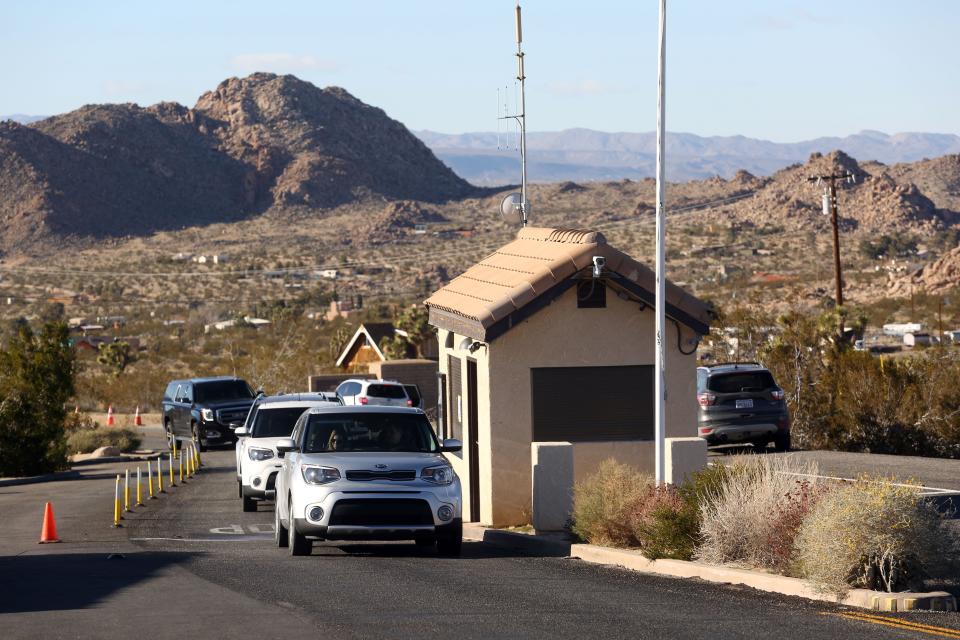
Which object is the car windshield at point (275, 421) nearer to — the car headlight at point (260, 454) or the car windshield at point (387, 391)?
the car headlight at point (260, 454)

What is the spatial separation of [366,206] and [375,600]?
140 m

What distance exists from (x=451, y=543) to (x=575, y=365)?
397cm

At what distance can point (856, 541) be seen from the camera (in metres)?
11.6

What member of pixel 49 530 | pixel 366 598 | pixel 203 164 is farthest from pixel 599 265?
pixel 203 164

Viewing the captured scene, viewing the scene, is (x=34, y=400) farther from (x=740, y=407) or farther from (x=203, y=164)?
(x=203, y=164)

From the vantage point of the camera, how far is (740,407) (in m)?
27.7

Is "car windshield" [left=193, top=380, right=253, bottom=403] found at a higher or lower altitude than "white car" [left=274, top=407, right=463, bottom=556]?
higher

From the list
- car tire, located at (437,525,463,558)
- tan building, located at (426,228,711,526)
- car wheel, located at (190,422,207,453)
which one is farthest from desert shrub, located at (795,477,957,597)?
car wheel, located at (190,422,207,453)

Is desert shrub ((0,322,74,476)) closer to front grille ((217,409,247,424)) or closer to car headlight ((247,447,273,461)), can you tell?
front grille ((217,409,247,424))

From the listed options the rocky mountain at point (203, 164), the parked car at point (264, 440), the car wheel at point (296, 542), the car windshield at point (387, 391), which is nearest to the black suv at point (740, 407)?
the parked car at point (264, 440)

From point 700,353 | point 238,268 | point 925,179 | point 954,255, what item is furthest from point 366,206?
point 700,353

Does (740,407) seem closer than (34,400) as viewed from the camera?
Yes

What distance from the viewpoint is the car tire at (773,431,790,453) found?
92.4ft

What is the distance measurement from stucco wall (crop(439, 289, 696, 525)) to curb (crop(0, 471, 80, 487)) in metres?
15.7
